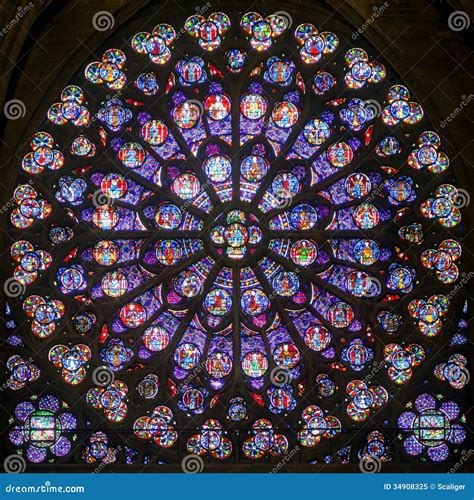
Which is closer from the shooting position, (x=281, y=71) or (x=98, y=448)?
(x=98, y=448)

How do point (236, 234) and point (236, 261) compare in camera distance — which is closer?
point (236, 261)

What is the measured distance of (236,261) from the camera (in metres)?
21.4

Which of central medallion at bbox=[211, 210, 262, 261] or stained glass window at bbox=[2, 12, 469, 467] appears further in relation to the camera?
central medallion at bbox=[211, 210, 262, 261]

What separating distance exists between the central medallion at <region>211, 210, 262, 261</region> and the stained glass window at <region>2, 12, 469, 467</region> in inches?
1.0

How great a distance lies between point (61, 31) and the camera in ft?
71.7

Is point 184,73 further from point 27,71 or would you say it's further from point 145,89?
point 27,71

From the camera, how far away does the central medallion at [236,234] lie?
2144 centimetres

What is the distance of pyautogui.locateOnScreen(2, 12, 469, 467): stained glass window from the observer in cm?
2078

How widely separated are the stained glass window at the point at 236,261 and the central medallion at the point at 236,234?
26 millimetres

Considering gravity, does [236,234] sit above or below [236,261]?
above

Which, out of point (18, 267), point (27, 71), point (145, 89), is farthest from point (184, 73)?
point (18, 267)

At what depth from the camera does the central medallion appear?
21.4 metres

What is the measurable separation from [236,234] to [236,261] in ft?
1.20

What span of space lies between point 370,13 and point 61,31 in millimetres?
4061
